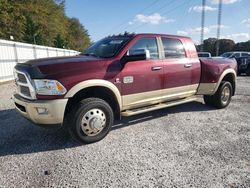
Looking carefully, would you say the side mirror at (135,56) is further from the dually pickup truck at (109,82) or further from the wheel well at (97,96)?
the wheel well at (97,96)

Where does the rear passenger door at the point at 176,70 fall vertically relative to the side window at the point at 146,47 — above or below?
below

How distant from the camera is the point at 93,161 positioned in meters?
3.35

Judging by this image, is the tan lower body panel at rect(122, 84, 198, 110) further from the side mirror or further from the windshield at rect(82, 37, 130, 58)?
the windshield at rect(82, 37, 130, 58)

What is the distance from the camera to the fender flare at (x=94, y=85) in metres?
3.59

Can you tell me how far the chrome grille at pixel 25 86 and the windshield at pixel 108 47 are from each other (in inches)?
58.9

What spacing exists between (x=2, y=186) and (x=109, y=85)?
85.0 inches

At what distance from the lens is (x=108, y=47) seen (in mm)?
4676

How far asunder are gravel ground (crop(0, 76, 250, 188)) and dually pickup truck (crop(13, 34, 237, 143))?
0.43 m

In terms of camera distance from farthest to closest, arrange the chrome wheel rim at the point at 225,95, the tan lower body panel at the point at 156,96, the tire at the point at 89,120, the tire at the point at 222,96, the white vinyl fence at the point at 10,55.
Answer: the white vinyl fence at the point at 10,55 → the chrome wheel rim at the point at 225,95 → the tire at the point at 222,96 → the tan lower body panel at the point at 156,96 → the tire at the point at 89,120

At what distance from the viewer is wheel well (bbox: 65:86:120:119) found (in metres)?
3.85

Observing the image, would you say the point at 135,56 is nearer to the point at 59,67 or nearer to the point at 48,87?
the point at 59,67

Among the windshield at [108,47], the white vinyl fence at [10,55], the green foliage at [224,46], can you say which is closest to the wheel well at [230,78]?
the windshield at [108,47]

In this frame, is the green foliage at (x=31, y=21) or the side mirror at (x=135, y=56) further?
the green foliage at (x=31, y=21)

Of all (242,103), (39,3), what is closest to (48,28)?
(39,3)
